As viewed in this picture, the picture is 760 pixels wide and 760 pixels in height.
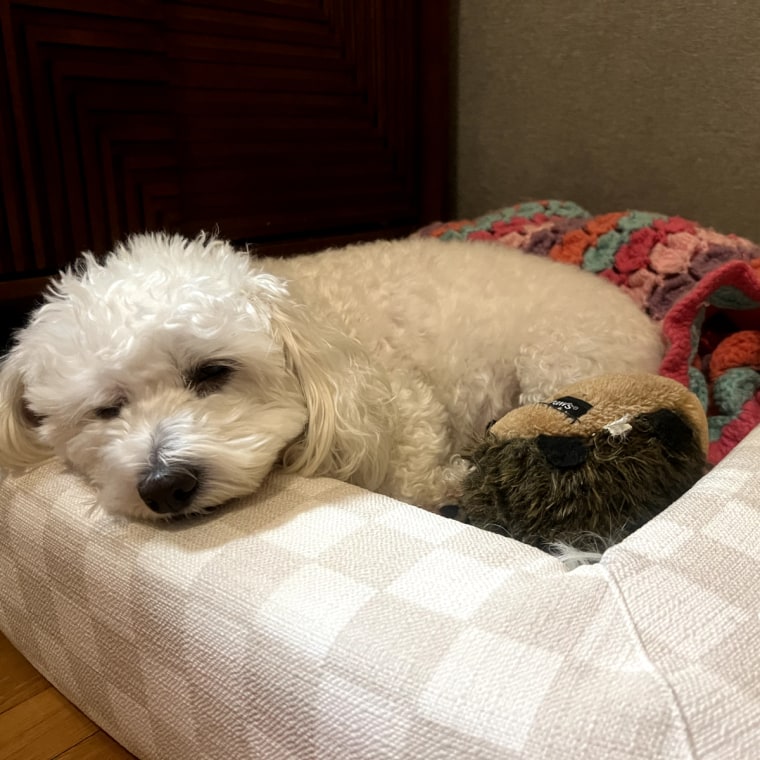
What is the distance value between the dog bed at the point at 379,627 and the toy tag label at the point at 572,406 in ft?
0.60

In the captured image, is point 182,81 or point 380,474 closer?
point 380,474

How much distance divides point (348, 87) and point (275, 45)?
27 cm

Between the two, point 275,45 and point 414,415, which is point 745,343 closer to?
point 414,415

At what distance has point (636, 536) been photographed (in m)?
0.82

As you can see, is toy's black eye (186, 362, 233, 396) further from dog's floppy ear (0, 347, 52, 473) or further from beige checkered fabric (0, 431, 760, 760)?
dog's floppy ear (0, 347, 52, 473)

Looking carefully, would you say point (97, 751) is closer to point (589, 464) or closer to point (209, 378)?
point (209, 378)

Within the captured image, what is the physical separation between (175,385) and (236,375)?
0.08m

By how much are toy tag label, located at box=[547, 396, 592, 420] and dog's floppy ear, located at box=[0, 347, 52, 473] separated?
76cm

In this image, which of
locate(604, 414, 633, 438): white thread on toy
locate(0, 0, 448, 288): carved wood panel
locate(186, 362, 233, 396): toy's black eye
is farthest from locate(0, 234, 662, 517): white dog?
locate(0, 0, 448, 288): carved wood panel

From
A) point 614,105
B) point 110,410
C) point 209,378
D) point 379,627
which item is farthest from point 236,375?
point 614,105

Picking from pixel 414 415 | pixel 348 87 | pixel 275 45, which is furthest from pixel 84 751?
pixel 348 87

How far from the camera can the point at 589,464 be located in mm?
998

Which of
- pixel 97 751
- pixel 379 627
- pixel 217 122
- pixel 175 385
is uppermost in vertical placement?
pixel 217 122

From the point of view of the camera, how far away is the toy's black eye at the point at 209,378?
3.34 feet
